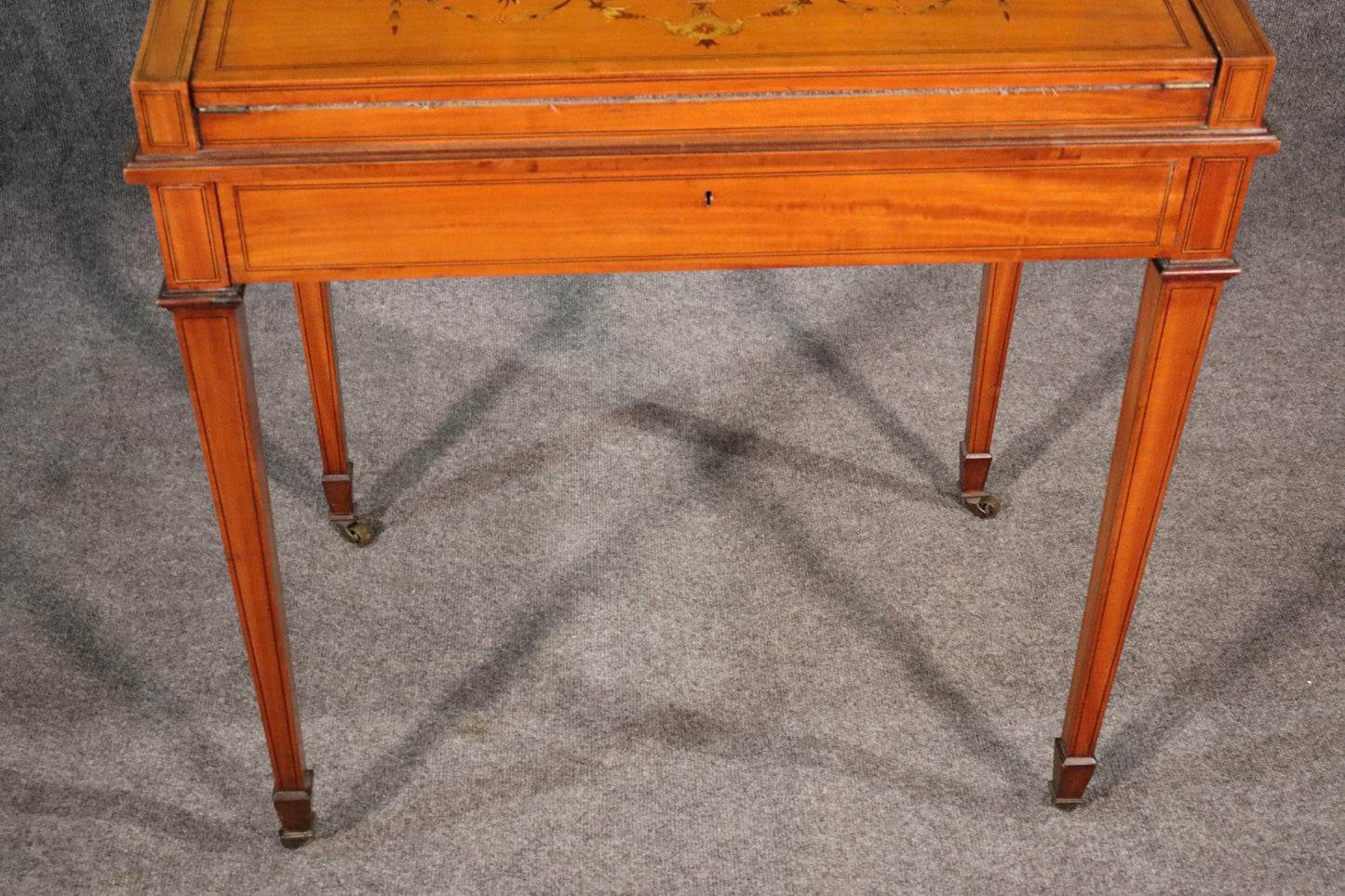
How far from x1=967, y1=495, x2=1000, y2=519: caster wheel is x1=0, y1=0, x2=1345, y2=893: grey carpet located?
21 millimetres

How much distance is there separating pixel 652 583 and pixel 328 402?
1.84 ft

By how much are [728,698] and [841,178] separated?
3.01 ft

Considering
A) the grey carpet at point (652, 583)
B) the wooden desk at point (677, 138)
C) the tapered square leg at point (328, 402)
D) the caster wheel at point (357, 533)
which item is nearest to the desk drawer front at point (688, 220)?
the wooden desk at point (677, 138)

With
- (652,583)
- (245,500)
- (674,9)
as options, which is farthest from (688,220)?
(652,583)

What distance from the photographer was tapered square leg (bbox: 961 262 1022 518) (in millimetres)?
2326

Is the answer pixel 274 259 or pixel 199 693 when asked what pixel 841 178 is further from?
pixel 199 693

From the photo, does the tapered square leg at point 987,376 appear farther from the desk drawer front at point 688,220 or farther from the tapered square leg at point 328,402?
the tapered square leg at point 328,402

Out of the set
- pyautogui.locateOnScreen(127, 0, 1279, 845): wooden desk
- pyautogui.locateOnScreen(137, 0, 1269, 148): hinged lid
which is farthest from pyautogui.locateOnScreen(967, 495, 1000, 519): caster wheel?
pyautogui.locateOnScreen(137, 0, 1269, 148): hinged lid

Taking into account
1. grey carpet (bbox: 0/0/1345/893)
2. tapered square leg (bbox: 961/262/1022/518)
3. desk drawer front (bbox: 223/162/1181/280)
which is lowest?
grey carpet (bbox: 0/0/1345/893)

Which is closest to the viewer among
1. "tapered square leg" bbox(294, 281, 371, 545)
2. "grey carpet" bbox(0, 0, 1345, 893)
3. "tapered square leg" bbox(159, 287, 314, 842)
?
"tapered square leg" bbox(159, 287, 314, 842)

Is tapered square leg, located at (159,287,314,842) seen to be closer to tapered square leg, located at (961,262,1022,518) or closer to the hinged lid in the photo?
the hinged lid

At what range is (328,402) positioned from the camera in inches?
93.6

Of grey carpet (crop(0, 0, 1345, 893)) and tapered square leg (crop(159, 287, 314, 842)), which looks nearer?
tapered square leg (crop(159, 287, 314, 842))

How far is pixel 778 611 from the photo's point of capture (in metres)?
2.34
